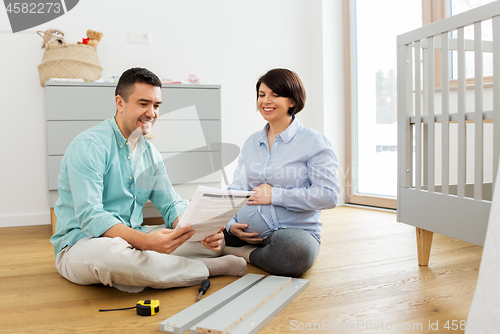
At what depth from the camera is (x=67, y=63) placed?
2.34m

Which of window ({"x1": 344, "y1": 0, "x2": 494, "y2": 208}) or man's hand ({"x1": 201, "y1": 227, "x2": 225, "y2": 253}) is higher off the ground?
window ({"x1": 344, "y1": 0, "x2": 494, "y2": 208})

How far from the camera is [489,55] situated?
7.22 feet

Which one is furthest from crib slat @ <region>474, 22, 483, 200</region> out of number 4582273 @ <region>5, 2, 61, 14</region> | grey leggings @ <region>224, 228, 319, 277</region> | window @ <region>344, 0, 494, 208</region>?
number 4582273 @ <region>5, 2, 61, 14</region>

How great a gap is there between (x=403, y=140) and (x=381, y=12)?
180 centimetres

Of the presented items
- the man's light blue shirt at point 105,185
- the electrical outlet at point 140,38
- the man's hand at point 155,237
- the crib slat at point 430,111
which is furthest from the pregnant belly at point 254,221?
the electrical outlet at point 140,38

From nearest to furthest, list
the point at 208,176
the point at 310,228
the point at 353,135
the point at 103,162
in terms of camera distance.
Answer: the point at 103,162
the point at 310,228
the point at 208,176
the point at 353,135

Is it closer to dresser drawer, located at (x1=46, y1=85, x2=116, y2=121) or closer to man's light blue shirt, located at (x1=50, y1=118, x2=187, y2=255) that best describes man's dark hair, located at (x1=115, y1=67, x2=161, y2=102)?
man's light blue shirt, located at (x1=50, y1=118, x2=187, y2=255)

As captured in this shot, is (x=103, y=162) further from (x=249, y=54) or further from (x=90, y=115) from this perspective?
(x=249, y=54)

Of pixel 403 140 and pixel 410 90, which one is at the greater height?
pixel 410 90

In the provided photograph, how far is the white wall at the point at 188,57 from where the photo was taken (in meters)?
2.59

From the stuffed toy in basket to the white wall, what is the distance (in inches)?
11.4

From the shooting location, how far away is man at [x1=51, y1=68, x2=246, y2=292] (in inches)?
48.0

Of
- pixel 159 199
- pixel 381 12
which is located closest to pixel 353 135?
pixel 381 12

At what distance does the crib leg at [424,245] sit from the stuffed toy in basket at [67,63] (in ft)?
6.61
